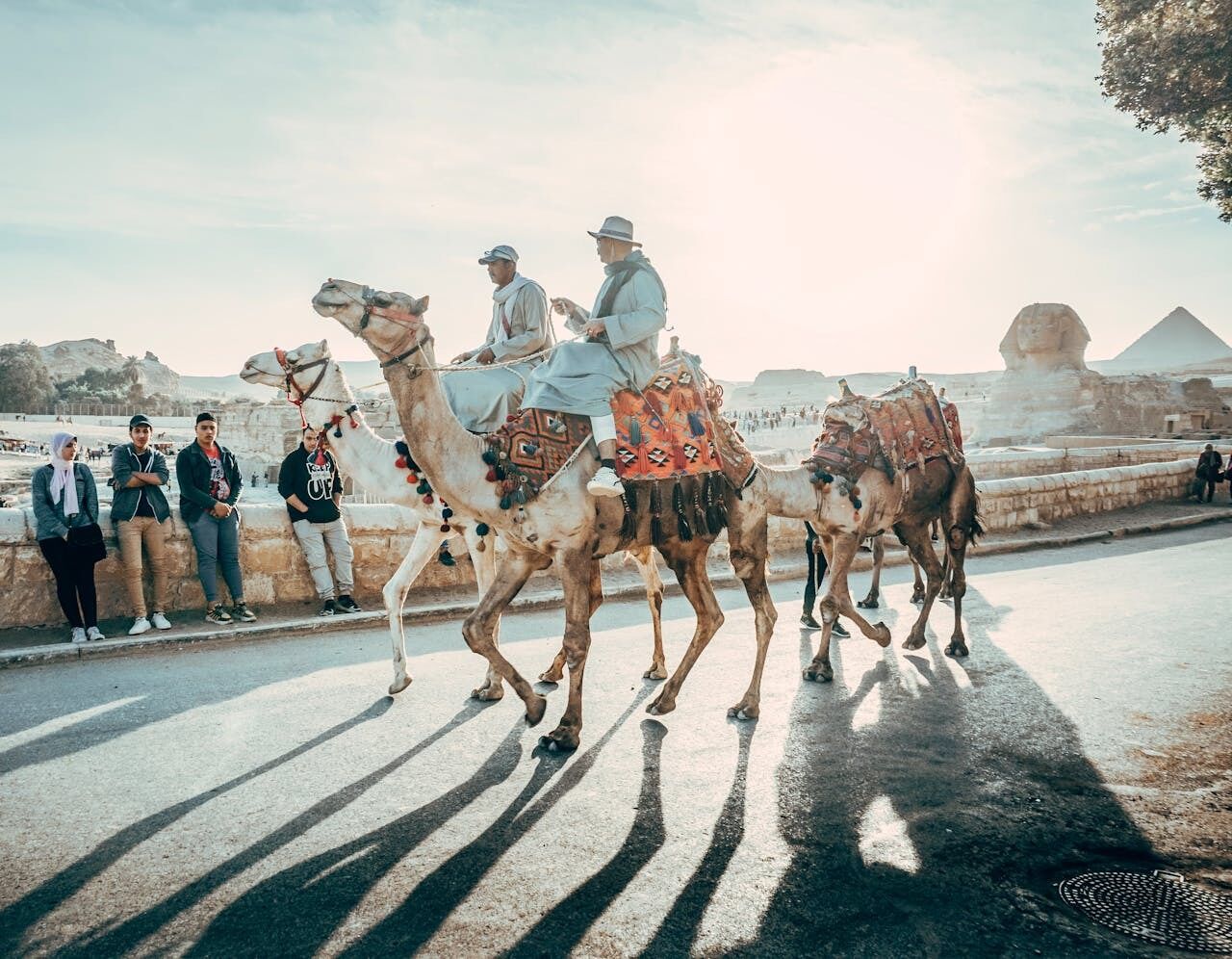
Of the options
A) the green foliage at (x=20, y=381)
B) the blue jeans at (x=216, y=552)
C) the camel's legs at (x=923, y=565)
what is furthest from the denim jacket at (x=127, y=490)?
the green foliage at (x=20, y=381)

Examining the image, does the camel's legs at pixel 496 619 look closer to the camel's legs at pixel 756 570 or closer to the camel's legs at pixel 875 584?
the camel's legs at pixel 756 570

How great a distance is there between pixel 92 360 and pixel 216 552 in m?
120

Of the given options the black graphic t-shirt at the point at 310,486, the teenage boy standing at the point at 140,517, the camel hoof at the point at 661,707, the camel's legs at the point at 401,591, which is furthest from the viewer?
the black graphic t-shirt at the point at 310,486

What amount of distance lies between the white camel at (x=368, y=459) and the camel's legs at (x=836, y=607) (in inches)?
47.0

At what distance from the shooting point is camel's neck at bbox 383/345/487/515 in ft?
16.5

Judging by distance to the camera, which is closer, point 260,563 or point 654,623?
point 654,623

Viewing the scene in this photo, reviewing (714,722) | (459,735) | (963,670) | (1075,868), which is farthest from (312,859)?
(963,670)

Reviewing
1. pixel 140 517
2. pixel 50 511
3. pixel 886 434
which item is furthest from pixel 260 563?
pixel 886 434

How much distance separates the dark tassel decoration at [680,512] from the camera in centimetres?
539

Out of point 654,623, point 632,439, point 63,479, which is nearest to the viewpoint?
point 632,439

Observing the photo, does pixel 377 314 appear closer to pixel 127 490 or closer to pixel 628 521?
pixel 628 521

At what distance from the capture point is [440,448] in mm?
5102

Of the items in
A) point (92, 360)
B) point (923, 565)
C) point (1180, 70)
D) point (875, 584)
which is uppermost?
point (92, 360)

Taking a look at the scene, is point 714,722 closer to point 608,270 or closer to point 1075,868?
point 1075,868
